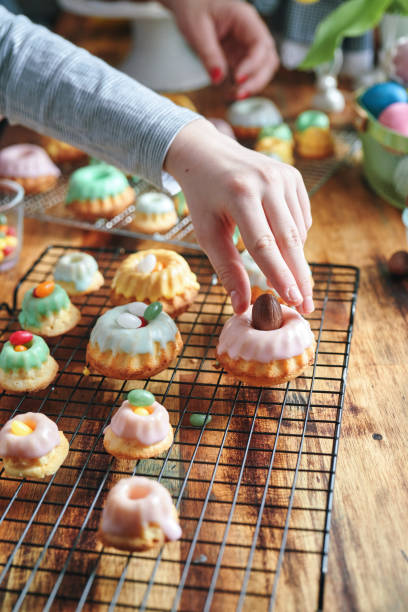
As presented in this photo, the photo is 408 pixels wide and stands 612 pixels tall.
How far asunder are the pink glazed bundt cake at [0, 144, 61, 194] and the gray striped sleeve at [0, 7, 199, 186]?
0.71 m

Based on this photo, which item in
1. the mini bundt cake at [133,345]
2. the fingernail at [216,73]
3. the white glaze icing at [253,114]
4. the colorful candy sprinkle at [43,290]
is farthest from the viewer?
the white glaze icing at [253,114]

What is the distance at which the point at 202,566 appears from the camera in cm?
104

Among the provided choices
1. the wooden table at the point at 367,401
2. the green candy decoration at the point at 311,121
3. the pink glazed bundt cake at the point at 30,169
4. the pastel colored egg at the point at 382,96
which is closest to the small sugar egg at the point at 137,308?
the wooden table at the point at 367,401

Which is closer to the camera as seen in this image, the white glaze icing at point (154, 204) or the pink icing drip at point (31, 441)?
the pink icing drip at point (31, 441)

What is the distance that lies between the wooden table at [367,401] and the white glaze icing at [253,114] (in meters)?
0.36

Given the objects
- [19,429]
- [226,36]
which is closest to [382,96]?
[226,36]

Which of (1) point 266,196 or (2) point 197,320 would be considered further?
(2) point 197,320

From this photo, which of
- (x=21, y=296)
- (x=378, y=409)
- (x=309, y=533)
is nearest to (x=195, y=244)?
(x=21, y=296)

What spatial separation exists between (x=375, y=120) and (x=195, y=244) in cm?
70

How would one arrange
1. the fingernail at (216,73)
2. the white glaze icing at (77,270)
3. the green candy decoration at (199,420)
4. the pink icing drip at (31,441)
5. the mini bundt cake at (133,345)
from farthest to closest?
the fingernail at (216,73), the white glaze icing at (77,270), the mini bundt cake at (133,345), the green candy decoration at (199,420), the pink icing drip at (31,441)

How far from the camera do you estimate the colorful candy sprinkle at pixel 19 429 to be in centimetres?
123

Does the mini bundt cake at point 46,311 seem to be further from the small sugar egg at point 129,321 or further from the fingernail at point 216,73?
the fingernail at point 216,73

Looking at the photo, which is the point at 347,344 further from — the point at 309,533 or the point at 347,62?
the point at 347,62

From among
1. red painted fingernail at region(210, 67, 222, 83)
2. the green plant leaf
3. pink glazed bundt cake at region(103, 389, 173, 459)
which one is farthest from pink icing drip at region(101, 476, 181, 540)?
the green plant leaf
